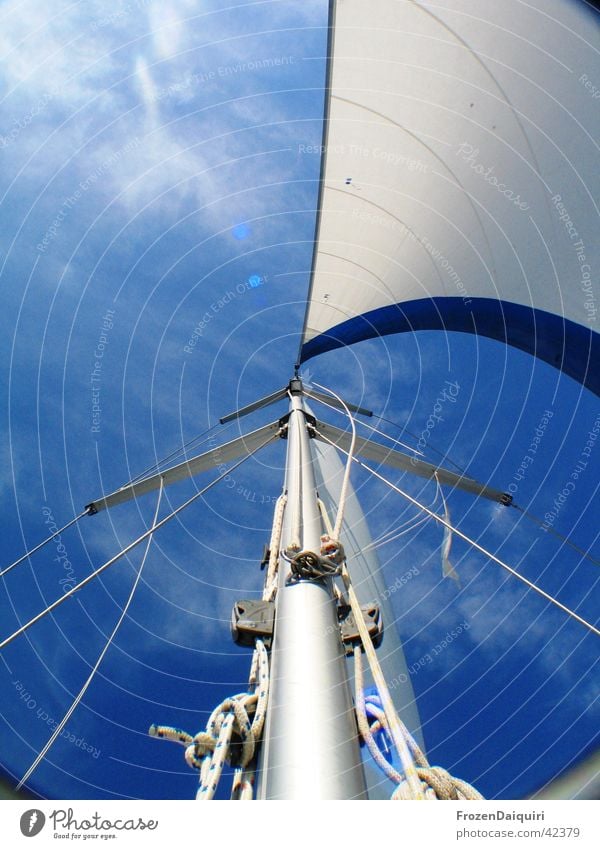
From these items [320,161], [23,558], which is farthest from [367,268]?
[23,558]

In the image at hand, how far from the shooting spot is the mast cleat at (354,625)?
8.46 ft

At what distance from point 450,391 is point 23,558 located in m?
5.26

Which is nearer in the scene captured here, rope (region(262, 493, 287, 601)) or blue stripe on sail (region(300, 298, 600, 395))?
rope (region(262, 493, 287, 601))

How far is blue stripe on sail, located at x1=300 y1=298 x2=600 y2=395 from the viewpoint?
17.6ft

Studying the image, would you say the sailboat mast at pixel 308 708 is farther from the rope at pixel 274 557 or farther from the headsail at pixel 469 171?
the headsail at pixel 469 171

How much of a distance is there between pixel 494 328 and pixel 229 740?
6248mm
